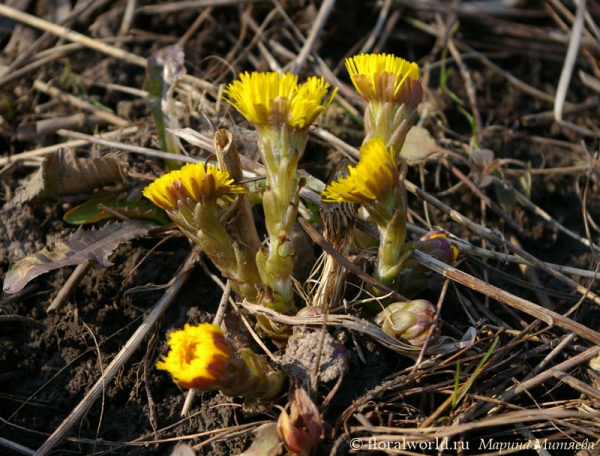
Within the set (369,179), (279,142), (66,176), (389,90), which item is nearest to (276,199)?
(279,142)

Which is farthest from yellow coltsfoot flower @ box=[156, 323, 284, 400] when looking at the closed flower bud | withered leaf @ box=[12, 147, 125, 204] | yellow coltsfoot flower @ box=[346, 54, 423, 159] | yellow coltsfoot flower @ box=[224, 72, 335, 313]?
withered leaf @ box=[12, 147, 125, 204]

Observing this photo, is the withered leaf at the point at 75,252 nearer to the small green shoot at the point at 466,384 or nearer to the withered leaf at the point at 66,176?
the withered leaf at the point at 66,176

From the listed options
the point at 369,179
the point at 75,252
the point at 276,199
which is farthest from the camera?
the point at 75,252

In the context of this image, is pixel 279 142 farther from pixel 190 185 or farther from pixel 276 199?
pixel 190 185

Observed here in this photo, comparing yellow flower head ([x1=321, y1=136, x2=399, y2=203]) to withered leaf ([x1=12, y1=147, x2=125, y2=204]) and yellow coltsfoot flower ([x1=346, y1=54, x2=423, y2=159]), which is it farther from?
withered leaf ([x1=12, y1=147, x2=125, y2=204])

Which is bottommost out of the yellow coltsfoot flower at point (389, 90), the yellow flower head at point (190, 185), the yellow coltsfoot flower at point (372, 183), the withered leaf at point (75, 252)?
the withered leaf at point (75, 252)

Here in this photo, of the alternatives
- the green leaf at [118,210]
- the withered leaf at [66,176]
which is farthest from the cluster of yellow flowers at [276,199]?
the withered leaf at [66,176]

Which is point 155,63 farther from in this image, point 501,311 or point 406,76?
point 501,311
